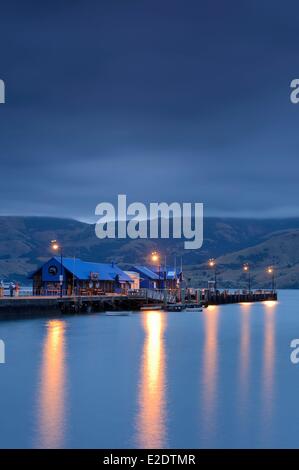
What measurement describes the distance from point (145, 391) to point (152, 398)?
65.3 inches

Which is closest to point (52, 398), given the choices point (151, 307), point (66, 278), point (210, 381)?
point (210, 381)

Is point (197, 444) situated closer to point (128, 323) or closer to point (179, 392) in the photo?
point (179, 392)

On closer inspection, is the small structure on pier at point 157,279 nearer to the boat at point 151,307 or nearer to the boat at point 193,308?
the boat at point 193,308

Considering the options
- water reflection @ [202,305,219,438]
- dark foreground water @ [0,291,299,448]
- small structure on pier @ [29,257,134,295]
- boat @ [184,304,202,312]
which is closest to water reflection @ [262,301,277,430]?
dark foreground water @ [0,291,299,448]

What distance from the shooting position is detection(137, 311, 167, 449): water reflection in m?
25.4

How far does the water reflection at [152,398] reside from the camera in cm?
2541

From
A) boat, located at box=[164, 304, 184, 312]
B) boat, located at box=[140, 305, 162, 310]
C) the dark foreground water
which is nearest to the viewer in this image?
the dark foreground water

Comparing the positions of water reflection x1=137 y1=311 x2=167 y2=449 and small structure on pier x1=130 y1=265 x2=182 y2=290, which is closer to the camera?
water reflection x1=137 y1=311 x2=167 y2=449

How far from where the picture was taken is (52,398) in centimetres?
3155

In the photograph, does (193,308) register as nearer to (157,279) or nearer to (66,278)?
(66,278)

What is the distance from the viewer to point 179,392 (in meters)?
33.8

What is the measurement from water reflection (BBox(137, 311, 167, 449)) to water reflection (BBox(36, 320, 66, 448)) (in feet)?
10.1

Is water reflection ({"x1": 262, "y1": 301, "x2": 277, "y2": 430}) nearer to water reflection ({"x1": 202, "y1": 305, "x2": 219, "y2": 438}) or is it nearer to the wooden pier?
water reflection ({"x1": 202, "y1": 305, "x2": 219, "y2": 438})
